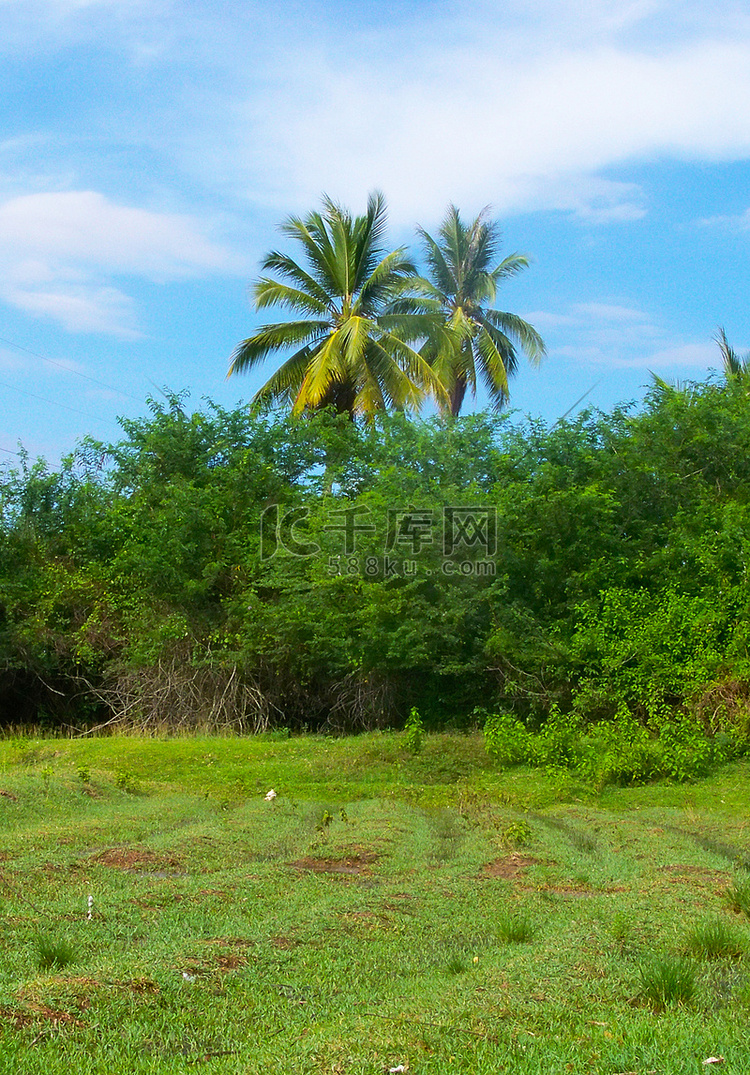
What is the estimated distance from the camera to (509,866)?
884 cm

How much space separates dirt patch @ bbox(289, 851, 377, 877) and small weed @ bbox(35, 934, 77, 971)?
3.03 meters

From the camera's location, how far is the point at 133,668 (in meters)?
22.5

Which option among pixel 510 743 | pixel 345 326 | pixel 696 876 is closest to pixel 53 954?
pixel 696 876

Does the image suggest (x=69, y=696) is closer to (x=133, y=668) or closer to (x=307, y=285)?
(x=133, y=668)

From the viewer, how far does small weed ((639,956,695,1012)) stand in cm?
481

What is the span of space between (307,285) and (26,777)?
1790 cm

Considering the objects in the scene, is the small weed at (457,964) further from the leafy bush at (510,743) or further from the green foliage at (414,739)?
the green foliage at (414,739)

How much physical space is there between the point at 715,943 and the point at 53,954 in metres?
3.54

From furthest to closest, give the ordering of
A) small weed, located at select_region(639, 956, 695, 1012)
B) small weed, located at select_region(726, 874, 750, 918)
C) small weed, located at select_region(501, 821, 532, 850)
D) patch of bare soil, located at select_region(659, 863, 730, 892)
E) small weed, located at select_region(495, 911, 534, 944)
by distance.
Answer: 1. small weed, located at select_region(501, 821, 532, 850)
2. patch of bare soil, located at select_region(659, 863, 730, 892)
3. small weed, located at select_region(726, 874, 750, 918)
4. small weed, located at select_region(495, 911, 534, 944)
5. small weed, located at select_region(639, 956, 695, 1012)

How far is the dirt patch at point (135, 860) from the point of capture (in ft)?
27.5

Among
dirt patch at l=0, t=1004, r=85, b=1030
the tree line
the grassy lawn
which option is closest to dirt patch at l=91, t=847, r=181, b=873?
the grassy lawn

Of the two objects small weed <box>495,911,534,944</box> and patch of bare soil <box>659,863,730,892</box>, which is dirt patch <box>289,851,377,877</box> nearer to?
small weed <box>495,911,534,944</box>

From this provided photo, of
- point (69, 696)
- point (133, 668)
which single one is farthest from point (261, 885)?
point (69, 696)

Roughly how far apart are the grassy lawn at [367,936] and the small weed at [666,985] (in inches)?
0.5
